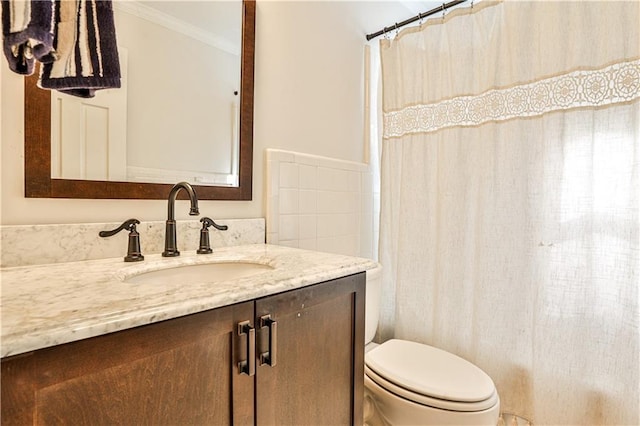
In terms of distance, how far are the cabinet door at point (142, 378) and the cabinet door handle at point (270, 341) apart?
4 centimetres

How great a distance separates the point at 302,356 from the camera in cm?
73

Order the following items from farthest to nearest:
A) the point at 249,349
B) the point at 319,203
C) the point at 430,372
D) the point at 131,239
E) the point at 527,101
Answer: the point at 319,203
the point at 527,101
the point at 430,372
the point at 131,239
the point at 249,349

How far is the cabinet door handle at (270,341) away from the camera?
644 millimetres

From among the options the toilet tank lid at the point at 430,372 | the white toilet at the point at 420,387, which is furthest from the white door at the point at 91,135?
the toilet tank lid at the point at 430,372

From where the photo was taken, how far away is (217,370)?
0.59 meters

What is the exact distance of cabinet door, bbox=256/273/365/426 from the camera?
667 millimetres

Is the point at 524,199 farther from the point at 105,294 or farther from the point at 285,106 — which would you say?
the point at 105,294

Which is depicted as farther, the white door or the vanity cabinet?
the white door

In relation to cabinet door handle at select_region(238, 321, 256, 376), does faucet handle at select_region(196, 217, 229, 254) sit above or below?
above

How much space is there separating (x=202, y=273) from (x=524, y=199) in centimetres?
123

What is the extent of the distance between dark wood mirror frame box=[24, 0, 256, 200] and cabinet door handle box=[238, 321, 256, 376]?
60 centimetres

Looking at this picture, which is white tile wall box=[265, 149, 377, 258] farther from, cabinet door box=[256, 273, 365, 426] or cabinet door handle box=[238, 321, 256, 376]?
cabinet door handle box=[238, 321, 256, 376]

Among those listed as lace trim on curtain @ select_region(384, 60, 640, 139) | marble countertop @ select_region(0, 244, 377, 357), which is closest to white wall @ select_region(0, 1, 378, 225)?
marble countertop @ select_region(0, 244, 377, 357)

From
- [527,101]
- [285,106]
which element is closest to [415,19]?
[527,101]
